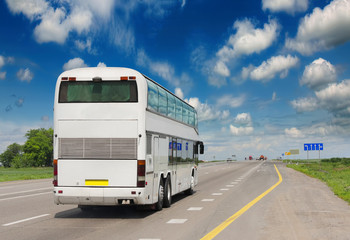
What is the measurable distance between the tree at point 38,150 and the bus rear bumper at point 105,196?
11551 cm

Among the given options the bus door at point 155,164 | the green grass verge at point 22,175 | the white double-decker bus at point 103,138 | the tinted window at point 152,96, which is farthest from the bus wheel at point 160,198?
the green grass verge at point 22,175

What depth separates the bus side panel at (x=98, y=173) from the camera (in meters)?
11.4

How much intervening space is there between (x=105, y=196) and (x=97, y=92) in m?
2.70

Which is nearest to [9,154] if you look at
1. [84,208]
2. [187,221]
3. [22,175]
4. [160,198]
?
[22,175]

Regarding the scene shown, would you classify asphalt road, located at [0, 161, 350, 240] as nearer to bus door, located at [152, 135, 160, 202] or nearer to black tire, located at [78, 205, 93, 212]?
black tire, located at [78, 205, 93, 212]

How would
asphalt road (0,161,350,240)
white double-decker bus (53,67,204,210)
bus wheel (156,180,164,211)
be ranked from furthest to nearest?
bus wheel (156,180,164,211)
white double-decker bus (53,67,204,210)
asphalt road (0,161,350,240)

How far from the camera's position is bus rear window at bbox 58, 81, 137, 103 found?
38.4 feet

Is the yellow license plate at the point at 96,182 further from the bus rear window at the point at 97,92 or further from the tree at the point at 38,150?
the tree at the point at 38,150

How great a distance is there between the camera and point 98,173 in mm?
11508

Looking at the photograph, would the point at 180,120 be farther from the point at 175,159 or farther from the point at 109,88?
the point at 109,88

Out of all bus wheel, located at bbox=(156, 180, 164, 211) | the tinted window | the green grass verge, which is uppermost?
the tinted window

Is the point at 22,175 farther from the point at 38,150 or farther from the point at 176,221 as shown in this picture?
the point at 38,150

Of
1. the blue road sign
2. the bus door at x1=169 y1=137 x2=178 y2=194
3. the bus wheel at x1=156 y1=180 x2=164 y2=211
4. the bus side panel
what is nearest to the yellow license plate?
the bus side panel

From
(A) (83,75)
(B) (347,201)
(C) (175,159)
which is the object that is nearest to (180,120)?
(C) (175,159)
